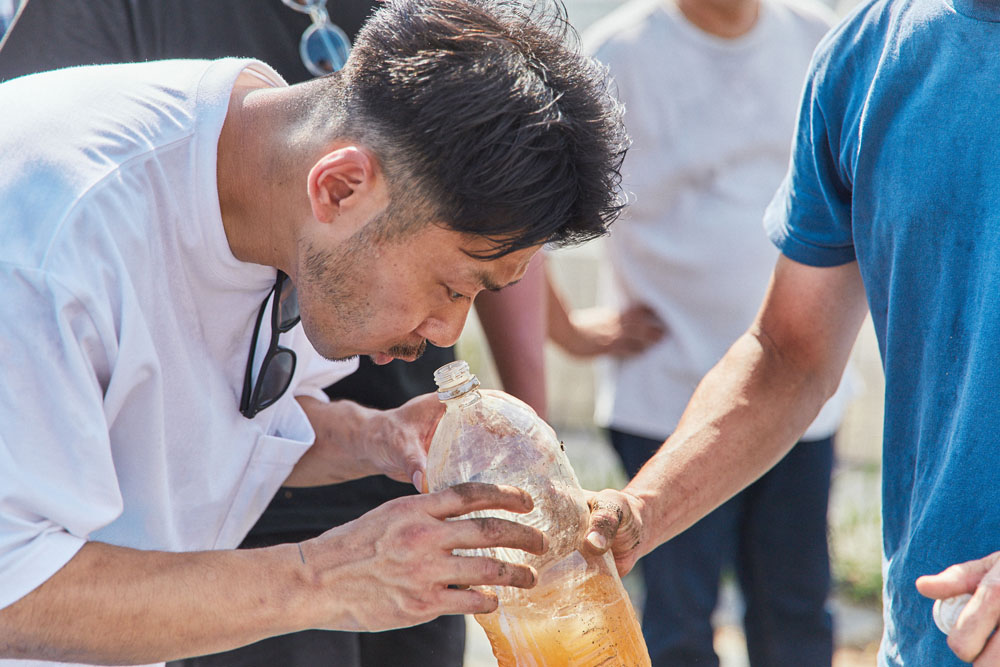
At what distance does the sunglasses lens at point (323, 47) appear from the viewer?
96.7 inches

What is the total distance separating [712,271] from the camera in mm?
3402

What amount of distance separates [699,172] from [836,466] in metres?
1.19

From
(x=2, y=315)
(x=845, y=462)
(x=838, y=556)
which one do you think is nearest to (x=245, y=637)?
(x=2, y=315)

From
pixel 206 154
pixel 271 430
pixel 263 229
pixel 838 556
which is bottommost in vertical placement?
pixel 838 556

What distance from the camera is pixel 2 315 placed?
1.48 meters

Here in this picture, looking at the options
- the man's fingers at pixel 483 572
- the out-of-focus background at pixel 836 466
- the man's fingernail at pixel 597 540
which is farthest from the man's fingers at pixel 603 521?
the out-of-focus background at pixel 836 466

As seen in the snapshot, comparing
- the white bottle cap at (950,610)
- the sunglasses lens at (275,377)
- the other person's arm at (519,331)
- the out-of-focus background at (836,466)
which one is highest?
the white bottle cap at (950,610)

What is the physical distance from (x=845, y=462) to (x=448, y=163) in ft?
14.5

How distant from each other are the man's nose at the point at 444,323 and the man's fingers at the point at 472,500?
0.36m

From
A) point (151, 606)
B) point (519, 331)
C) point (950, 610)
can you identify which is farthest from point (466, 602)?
point (519, 331)

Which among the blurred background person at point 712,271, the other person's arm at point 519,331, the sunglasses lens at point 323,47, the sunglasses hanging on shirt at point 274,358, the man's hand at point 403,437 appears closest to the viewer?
the sunglasses hanging on shirt at point 274,358

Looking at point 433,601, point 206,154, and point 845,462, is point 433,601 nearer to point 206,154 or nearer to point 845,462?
point 206,154

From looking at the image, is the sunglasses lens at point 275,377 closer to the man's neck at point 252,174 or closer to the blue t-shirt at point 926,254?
the man's neck at point 252,174

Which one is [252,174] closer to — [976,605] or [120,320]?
[120,320]
